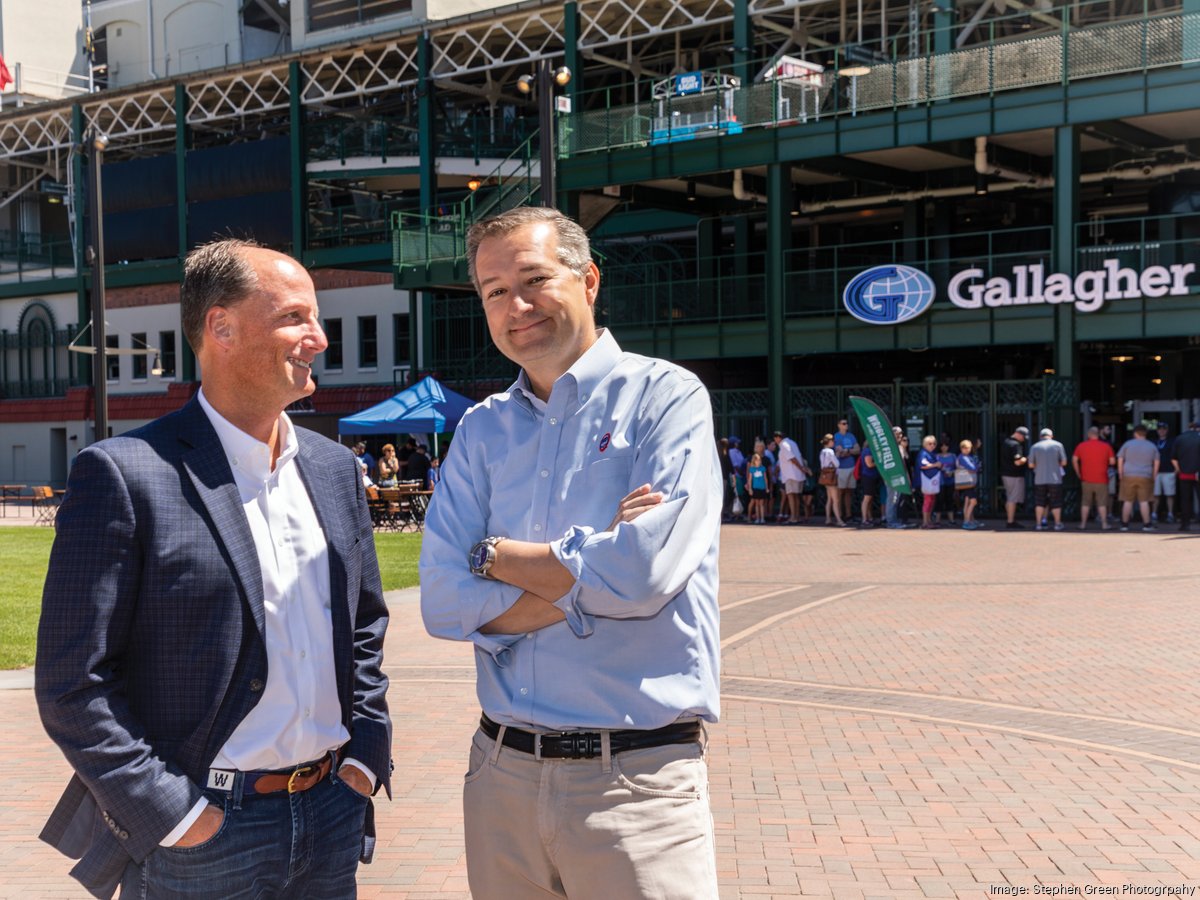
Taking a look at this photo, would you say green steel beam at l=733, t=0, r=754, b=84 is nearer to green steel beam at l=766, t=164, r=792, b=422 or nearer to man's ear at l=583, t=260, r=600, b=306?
green steel beam at l=766, t=164, r=792, b=422

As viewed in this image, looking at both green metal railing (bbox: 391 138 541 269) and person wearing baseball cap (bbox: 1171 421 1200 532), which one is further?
green metal railing (bbox: 391 138 541 269)

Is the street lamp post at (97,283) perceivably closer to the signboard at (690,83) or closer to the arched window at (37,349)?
the signboard at (690,83)

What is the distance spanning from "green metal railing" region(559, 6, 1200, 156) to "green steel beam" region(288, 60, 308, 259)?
13185 mm

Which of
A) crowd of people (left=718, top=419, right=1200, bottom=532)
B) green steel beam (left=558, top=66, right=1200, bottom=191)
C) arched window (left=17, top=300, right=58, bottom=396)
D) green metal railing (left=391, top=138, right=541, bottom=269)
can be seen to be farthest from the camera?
arched window (left=17, top=300, right=58, bottom=396)

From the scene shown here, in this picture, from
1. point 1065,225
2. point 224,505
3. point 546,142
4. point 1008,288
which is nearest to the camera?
point 224,505

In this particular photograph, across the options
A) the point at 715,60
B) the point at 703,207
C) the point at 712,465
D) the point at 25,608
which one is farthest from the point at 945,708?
the point at 715,60

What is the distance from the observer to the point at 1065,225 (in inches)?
1109

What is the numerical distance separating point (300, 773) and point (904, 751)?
548cm

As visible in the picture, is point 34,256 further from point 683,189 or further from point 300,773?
point 300,773

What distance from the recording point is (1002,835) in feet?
20.1

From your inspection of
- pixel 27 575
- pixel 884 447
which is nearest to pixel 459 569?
pixel 27 575

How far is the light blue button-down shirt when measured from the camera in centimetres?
286

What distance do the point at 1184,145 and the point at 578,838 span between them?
32.4 meters

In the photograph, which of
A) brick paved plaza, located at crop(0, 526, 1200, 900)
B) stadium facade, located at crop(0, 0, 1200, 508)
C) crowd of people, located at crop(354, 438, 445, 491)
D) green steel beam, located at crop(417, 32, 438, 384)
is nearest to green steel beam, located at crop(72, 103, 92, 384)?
stadium facade, located at crop(0, 0, 1200, 508)
